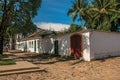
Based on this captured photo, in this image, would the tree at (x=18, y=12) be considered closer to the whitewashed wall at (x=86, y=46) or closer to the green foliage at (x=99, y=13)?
the whitewashed wall at (x=86, y=46)

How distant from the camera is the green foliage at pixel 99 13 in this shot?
30.3 m

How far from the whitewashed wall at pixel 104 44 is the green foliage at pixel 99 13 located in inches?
487

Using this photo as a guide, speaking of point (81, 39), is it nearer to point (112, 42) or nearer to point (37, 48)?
point (112, 42)

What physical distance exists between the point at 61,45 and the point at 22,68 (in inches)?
391

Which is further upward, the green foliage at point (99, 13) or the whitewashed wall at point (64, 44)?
the green foliage at point (99, 13)

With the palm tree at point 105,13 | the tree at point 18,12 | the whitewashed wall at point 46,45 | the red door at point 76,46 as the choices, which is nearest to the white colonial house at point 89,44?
the red door at point 76,46

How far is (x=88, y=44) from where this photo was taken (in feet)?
52.5

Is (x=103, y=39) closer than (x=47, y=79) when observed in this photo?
No

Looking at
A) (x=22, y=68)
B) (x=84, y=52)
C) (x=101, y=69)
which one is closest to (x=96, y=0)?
(x=84, y=52)

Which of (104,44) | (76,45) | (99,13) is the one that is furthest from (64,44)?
(99,13)

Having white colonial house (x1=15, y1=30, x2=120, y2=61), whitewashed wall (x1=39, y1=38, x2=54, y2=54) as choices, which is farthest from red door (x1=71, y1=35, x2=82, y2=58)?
whitewashed wall (x1=39, y1=38, x2=54, y2=54)

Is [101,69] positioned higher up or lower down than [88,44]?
lower down

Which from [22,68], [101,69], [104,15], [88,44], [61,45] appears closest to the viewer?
[22,68]

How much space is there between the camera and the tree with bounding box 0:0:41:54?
818 inches
